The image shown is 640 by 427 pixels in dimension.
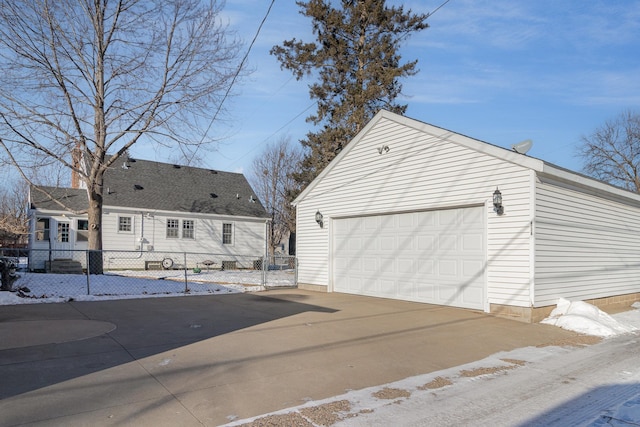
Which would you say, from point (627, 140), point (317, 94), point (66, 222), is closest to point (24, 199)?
point (66, 222)

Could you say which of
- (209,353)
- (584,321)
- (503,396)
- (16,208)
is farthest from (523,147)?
(16,208)

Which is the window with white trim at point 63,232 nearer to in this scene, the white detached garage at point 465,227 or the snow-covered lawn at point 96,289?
the snow-covered lawn at point 96,289

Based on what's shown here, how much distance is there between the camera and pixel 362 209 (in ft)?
41.0

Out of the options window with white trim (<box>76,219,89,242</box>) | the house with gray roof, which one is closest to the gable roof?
the house with gray roof

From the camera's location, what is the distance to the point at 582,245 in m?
9.98

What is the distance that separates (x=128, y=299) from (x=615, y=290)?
1244cm

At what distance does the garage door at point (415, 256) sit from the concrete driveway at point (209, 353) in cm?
65

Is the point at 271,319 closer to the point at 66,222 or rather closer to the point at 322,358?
the point at 322,358

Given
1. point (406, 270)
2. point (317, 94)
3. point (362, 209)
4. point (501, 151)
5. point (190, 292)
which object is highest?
point (317, 94)

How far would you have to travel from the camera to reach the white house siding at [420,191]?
880cm

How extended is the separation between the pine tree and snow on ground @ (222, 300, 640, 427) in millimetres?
16661

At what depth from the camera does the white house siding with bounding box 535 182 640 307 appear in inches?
347

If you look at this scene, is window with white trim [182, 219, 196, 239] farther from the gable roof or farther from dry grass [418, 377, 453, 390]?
dry grass [418, 377, 453, 390]

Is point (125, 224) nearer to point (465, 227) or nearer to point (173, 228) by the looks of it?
point (173, 228)
